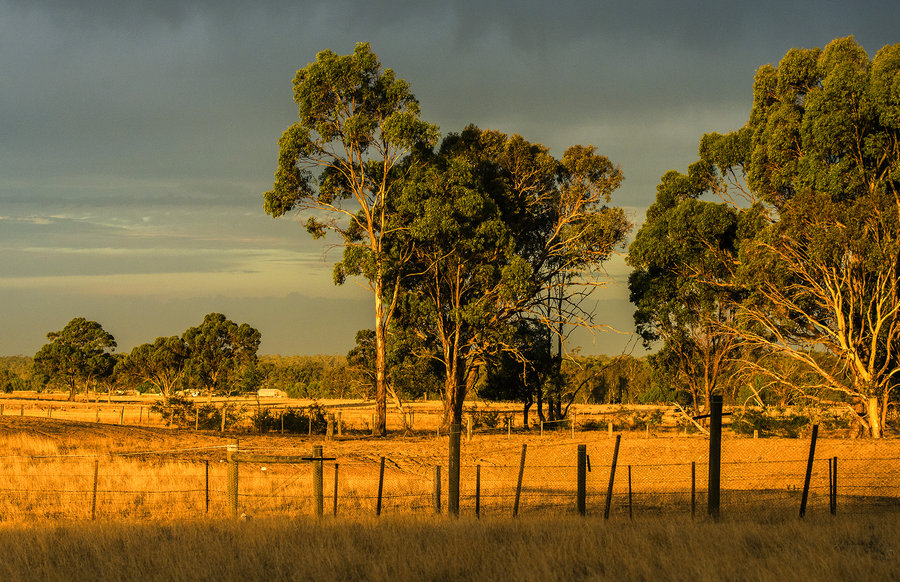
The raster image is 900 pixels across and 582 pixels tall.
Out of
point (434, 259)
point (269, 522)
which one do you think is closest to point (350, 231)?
point (434, 259)

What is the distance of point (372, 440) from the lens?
111 ft

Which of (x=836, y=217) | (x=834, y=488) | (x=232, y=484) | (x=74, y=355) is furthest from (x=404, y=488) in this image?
(x=74, y=355)

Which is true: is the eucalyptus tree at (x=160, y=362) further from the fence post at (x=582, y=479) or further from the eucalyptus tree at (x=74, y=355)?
the fence post at (x=582, y=479)

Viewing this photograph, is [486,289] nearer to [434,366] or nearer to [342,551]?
[434,366]

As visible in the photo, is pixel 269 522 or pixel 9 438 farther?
pixel 9 438

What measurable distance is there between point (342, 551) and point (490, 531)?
219 cm

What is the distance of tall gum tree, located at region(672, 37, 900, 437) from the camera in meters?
28.9

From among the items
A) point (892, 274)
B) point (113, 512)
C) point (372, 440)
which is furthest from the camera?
point (372, 440)

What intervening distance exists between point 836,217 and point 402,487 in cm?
1920

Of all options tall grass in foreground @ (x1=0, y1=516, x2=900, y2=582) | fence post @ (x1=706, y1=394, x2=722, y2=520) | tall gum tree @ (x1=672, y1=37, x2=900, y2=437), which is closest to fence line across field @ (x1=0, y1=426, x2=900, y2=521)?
tall grass in foreground @ (x1=0, y1=516, x2=900, y2=582)

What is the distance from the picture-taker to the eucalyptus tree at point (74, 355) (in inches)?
3327

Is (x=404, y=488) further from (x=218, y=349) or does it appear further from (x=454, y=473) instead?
(x=218, y=349)

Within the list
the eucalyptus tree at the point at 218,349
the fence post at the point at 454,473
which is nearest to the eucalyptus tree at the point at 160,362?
the eucalyptus tree at the point at 218,349

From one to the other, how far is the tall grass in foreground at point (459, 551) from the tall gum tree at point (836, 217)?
803 inches
